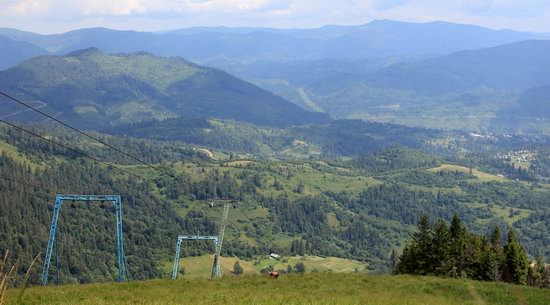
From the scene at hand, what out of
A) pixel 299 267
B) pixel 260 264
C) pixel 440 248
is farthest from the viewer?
pixel 260 264

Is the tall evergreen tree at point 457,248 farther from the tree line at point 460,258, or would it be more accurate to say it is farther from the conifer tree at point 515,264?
the conifer tree at point 515,264

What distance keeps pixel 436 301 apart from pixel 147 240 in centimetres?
12858

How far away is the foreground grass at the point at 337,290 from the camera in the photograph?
110 feet

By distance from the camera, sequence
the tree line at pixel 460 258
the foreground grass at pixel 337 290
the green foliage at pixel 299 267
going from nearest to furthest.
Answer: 1. the foreground grass at pixel 337 290
2. the tree line at pixel 460 258
3. the green foliage at pixel 299 267

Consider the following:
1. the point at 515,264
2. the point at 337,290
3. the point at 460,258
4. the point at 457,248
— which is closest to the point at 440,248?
the point at 457,248

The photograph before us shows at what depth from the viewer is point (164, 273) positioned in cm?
13550

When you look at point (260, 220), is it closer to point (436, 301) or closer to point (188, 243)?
point (188, 243)

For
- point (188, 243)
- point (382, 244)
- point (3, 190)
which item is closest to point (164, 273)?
point (188, 243)

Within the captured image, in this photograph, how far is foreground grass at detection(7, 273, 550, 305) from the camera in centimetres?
3356

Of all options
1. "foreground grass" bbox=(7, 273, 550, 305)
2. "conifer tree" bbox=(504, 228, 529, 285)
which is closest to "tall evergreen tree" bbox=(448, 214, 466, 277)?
"conifer tree" bbox=(504, 228, 529, 285)

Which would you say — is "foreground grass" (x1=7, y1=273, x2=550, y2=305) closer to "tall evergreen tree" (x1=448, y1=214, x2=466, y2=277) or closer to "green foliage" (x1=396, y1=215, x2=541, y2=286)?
"tall evergreen tree" (x1=448, y1=214, x2=466, y2=277)

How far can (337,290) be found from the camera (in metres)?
39.1

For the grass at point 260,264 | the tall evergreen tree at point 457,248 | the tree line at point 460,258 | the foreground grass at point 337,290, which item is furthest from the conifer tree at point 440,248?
the grass at point 260,264

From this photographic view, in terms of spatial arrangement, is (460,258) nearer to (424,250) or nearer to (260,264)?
(424,250)
